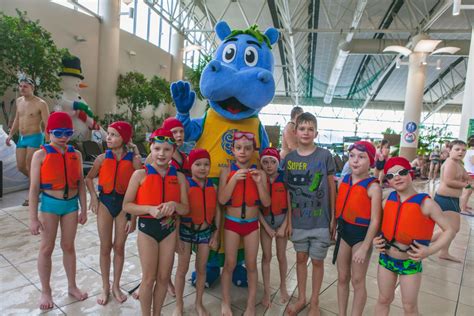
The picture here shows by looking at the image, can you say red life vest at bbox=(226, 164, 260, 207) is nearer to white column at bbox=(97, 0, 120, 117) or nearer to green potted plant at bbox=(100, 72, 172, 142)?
green potted plant at bbox=(100, 72, 172, 142)

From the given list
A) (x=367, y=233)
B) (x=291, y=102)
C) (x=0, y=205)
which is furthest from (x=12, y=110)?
(x=291, y=102)

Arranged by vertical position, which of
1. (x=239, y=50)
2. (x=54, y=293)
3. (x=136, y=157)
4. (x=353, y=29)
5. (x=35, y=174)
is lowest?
(x=54, y=293)

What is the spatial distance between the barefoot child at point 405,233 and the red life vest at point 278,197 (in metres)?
0.72

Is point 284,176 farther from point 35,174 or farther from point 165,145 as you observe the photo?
point 35,174

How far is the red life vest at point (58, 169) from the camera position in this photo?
222 cm

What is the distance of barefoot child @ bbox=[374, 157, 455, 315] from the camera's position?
1845mm

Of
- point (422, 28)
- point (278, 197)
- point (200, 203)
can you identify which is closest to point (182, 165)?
point (200, 203)

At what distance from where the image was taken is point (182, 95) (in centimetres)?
259

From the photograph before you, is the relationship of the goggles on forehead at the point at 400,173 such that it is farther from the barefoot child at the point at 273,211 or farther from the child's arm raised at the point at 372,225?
the barefoot child at the point at 273,211

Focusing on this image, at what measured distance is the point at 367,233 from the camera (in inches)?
80.9

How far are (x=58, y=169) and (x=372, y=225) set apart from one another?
222 cm

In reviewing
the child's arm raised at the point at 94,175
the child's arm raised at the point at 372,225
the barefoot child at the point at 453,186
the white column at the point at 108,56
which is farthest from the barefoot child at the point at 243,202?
the white column at the point at 108,56

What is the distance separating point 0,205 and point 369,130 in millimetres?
30186

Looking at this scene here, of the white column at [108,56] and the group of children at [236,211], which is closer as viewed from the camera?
the group of children at [236,211]
